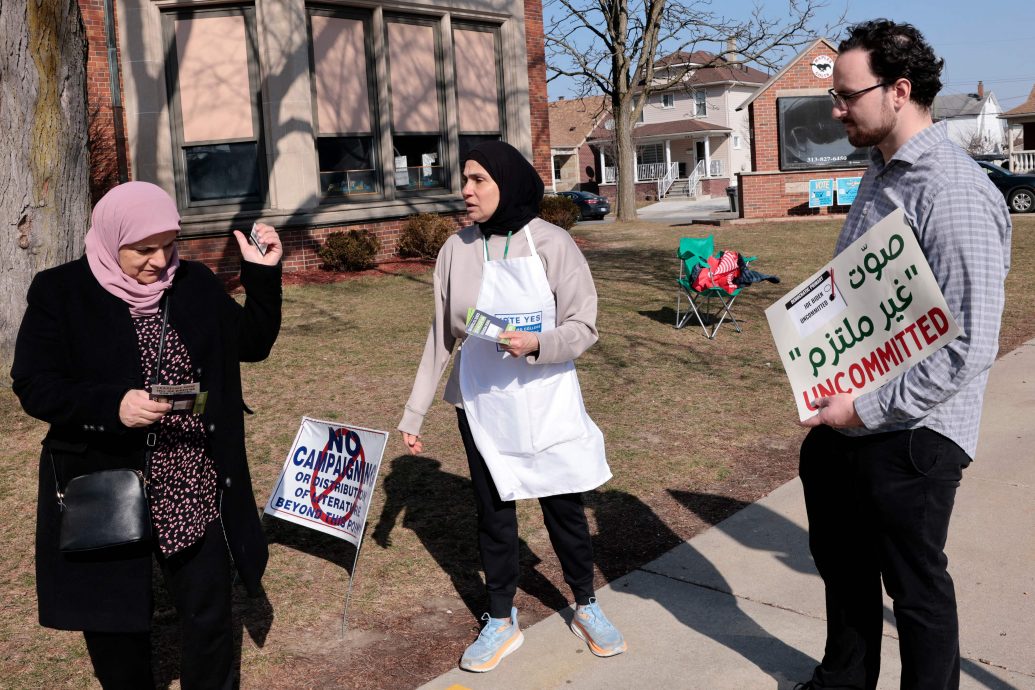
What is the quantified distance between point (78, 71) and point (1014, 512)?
278 inches

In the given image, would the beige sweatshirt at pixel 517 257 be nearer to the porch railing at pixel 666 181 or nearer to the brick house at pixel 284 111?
the brick house at pixel 284 111

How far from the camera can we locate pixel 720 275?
10578 millimetres

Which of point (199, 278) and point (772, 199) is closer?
point (199, 278)

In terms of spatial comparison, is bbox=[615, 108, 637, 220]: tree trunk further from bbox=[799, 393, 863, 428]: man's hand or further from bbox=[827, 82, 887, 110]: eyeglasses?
bbox=[799, 393, 863, 428]: man's hand

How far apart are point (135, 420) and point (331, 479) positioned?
1.77 m

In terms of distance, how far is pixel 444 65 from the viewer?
17.2 metres

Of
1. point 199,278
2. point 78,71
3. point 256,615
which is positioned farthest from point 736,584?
point 78,71

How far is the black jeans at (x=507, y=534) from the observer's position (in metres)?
3.88

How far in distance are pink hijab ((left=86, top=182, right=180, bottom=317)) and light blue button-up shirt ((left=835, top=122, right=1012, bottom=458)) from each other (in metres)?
2.02

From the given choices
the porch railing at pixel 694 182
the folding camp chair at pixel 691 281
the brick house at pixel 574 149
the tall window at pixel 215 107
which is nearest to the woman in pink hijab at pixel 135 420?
the folding camp chair at pixel 691 281

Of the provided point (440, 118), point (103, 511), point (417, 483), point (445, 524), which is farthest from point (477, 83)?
point (103, 511)

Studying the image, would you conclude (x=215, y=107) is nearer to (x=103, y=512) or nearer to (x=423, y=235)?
→ (x=423, y=235)

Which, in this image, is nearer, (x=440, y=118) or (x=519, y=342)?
(x=519, y=342)

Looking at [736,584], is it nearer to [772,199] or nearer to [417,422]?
[417,422]
